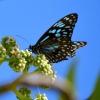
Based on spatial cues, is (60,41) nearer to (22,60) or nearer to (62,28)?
(62,28)

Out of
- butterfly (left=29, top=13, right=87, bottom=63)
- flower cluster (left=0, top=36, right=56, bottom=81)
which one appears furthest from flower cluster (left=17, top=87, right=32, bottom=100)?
butterfly (left=29, top=13, right=87, bottom=63)

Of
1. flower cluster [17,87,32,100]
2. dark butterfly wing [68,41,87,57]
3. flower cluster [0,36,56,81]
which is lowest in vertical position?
flower cluster [17,87,32,100]

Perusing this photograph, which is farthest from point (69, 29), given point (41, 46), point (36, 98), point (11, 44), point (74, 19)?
point (36, 98)

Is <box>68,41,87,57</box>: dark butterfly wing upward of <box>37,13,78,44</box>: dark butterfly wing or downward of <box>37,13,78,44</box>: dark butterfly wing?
downward

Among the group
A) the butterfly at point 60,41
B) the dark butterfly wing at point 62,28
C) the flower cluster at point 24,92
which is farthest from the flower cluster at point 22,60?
the dark butterfly wing at point 62,28

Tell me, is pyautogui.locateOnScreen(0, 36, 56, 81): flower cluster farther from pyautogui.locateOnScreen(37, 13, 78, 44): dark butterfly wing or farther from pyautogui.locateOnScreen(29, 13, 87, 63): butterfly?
pyautogui.locateOnScreen(37, 13, 78, 44): dark butterfly wing

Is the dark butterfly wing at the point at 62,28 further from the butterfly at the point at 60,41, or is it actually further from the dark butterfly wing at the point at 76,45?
the dark butterfly wing at the point at 76,45

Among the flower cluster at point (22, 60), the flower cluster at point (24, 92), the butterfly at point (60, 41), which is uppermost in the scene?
the butterfly at point (60, 41)

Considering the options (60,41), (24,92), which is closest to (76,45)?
(60,41)
